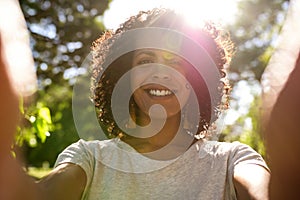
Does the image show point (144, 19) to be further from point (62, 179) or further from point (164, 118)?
point (62, 179)

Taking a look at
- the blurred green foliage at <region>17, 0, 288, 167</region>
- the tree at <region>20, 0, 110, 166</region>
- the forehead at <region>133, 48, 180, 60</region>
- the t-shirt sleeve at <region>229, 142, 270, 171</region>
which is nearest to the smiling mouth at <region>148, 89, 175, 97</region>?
the forehead at <region>133, 48, 180, 60</region>

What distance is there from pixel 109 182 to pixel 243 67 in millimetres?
8128

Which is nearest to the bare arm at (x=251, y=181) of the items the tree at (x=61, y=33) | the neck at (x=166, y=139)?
the neck at (x=166, y=139)

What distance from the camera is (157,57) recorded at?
2266 millimetres

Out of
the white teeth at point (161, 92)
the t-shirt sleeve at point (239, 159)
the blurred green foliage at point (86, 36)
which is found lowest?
the blurred green foliage at point (86, 36)

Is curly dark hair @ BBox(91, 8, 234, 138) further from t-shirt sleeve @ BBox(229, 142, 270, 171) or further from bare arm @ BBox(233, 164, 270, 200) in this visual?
bare arm @ BBox(233, 164, 270, 200)

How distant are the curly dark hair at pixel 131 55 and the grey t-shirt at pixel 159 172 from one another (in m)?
0.28

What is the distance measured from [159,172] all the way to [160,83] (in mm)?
336

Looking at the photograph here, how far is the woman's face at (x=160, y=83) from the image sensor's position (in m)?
2.21

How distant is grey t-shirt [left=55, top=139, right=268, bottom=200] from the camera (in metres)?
2.03

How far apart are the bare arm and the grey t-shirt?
0.05m

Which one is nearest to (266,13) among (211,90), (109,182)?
(211,90)

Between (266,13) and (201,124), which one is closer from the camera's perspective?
(201,124)

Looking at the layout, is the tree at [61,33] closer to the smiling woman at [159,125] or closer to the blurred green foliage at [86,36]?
the blurred green foliage at [86,36]
